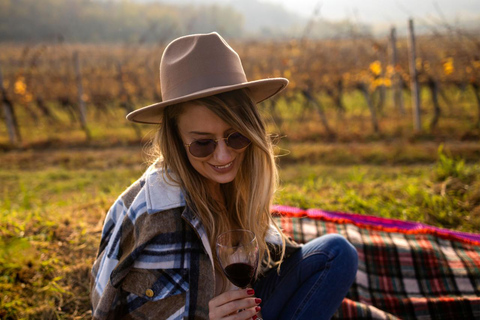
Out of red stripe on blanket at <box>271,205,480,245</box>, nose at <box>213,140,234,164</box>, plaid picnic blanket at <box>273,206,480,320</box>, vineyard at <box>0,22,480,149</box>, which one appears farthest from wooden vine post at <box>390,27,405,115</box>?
nose at <box>213,140,234,164</box>

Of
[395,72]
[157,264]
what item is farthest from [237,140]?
[395,72]

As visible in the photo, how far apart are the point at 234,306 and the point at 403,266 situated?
181 cm

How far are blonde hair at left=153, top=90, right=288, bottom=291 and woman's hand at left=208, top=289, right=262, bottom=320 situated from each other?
254 millimetres

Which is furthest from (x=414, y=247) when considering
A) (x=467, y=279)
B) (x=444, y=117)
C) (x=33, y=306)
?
(x=444, y=117)

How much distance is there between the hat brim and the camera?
155 cm

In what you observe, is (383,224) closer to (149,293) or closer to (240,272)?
(240,272)

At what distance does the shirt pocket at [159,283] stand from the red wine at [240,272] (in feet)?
0.64

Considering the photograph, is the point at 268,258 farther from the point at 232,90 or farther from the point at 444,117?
the point at 444,117

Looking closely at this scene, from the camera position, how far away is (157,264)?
1.56 m

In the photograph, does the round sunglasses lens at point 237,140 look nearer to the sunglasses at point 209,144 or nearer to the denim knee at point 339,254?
the sunglasses at point 209,144

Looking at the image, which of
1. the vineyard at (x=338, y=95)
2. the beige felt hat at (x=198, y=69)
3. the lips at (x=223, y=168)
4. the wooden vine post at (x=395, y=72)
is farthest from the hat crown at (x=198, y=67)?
the wooden vine post at (x=395, y=72)

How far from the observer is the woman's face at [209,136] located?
1658 millimetres

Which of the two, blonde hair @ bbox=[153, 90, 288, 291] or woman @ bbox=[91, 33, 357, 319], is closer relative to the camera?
woman @ bbox=[91, 33, 357, 319]

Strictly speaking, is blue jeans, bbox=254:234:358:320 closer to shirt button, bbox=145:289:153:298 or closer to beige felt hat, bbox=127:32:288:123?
shirt button, bbox=145:289:153:298
